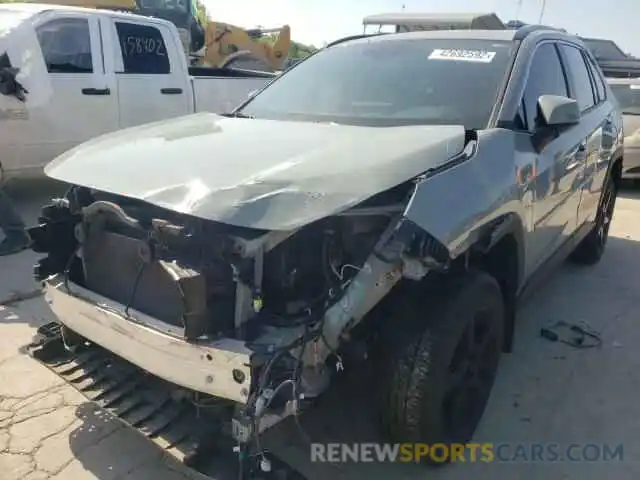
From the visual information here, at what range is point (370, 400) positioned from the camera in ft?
10.2

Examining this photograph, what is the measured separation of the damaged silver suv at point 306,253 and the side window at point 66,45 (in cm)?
389

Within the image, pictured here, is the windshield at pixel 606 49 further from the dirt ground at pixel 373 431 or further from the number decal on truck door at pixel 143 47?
the dirt ground at pixel 373 431

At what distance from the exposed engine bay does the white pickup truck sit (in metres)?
3.67

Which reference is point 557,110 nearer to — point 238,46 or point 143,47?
point 143,47

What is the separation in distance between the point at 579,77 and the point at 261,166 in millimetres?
3009

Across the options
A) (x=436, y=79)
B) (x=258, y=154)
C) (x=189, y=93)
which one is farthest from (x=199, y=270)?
(x=189, y=93)

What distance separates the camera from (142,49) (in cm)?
747

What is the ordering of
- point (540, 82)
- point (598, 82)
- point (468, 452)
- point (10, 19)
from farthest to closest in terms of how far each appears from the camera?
point (10, 19) → point (598, 82) → point (540, 82) → point (468, 452)

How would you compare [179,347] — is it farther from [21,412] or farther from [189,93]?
[189,93]

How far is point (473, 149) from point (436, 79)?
0.85m

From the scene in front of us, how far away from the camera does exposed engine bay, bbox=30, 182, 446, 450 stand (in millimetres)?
2221

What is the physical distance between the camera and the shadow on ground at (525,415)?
9.27 ft

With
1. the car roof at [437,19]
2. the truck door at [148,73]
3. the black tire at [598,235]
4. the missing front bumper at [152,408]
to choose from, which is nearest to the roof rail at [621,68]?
the car roof at [437,19]

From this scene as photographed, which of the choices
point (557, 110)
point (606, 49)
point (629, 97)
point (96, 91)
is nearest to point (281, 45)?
point (629, 97)
